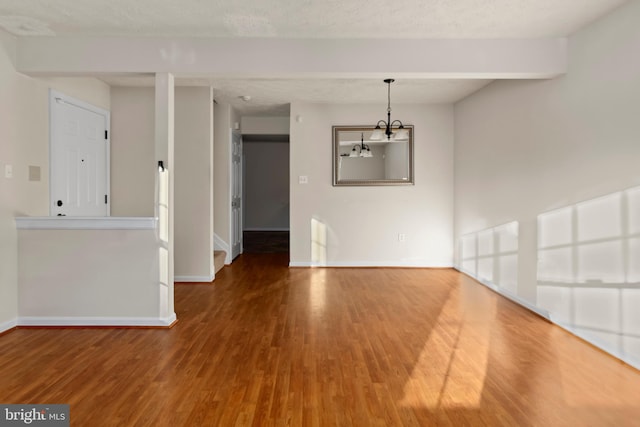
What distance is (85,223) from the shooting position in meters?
3.60

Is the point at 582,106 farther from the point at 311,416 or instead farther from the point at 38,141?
the point at 38,141

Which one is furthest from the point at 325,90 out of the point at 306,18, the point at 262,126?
the point at 306,18

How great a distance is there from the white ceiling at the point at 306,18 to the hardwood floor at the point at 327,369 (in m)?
2.45

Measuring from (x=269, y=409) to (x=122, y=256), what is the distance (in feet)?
7.09

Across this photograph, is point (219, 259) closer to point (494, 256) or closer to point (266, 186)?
point (494, 256)

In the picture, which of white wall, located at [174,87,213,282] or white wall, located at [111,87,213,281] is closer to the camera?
white wall, located at [111,87,213,281]

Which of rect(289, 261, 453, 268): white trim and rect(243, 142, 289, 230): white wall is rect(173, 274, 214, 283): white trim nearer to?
rect(289, 261, 453, 268): white trim

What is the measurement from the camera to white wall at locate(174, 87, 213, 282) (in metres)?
5.32

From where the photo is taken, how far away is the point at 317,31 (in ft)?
11.2

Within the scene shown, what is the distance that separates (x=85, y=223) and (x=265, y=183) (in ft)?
25.7

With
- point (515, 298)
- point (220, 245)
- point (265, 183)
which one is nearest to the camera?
point (515, 298)

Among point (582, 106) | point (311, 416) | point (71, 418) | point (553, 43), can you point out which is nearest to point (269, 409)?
point (311, 416)

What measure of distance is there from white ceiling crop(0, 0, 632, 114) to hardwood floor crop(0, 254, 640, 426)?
2446mm

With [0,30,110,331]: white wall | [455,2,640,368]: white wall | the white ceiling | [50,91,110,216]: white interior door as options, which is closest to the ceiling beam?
the white ceiling
